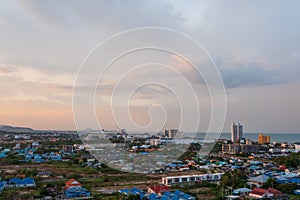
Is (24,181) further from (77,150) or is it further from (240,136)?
(240,136)

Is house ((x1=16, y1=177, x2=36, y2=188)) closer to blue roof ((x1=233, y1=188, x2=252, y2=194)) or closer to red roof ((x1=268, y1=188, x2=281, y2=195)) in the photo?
blue roof ((x1=233, y1=188, x2=252, y2=194))

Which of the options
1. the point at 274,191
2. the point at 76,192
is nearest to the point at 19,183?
the point at 76,192

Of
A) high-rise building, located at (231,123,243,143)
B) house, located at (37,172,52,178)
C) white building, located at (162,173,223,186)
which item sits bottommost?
house, located at (37,172,52,178)

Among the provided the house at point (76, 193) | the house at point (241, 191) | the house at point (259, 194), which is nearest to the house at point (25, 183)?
the house at point (76, 193)

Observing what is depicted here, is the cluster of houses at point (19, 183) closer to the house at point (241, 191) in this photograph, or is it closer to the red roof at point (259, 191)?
the house at point (241, 191)

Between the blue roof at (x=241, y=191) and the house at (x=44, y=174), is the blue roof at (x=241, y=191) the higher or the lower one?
the higher one

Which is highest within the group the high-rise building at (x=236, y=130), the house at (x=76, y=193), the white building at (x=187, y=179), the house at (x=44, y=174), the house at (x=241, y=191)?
the high-rise building at (x=236, y=130)

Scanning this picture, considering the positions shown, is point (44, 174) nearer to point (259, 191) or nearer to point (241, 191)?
point (241, 191)

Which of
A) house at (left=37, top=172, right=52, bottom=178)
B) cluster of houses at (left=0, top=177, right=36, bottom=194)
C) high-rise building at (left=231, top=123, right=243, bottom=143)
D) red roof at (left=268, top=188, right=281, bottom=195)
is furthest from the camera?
high-rise building at (left=231, top=123, right=243, bottom=143)

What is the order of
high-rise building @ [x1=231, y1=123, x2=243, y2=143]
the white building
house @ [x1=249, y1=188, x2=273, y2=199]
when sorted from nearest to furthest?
house @ [x1=249, y1=188, x2=273, y2=199] → the white building → high-rise building @ [x1=231, y1=123, x2=243, y2=143]

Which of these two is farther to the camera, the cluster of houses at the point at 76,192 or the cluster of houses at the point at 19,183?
the cluster of houses at the point at 19,183

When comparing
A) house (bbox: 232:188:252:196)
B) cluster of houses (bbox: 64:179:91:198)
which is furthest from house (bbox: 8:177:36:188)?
house (bbox: 232:188:252:196)
